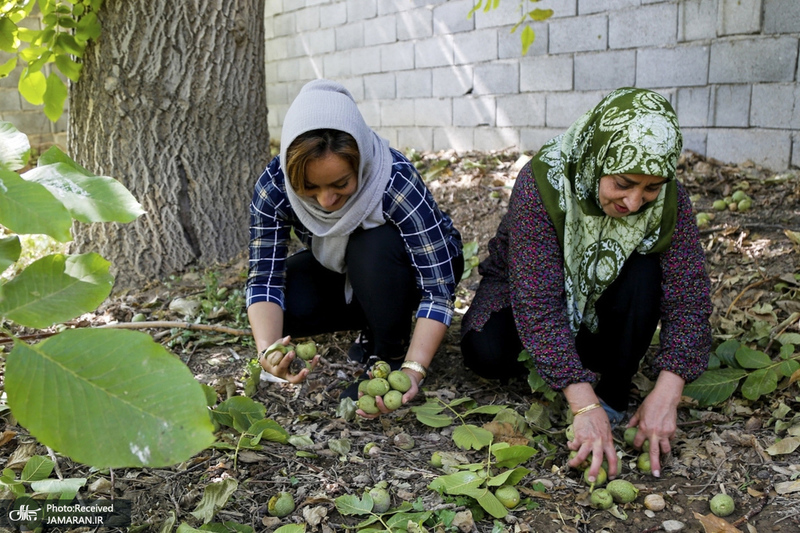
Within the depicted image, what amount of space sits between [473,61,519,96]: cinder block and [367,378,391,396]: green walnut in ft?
11.4

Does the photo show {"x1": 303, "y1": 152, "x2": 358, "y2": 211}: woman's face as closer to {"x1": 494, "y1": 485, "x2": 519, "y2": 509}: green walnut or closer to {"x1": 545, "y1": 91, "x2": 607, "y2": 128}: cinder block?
{"x1": 494, "y1": 485, "x2": 519, "y2": 509}: green walnut

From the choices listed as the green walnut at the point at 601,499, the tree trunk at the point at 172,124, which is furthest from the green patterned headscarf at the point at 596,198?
the tree trunk at the point at 172,124

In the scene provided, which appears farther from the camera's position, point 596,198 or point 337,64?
point 337,64

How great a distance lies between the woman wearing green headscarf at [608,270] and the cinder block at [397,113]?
3919mm

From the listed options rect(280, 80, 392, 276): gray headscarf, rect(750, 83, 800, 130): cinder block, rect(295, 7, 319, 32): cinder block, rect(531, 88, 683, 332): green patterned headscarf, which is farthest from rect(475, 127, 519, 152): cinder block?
rect(531, 88, 683, 332): green patterned headscarf

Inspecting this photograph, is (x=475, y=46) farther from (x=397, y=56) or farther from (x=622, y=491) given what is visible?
(x=622, y=491)

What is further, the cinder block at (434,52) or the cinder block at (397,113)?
the cinder block at (397,113)

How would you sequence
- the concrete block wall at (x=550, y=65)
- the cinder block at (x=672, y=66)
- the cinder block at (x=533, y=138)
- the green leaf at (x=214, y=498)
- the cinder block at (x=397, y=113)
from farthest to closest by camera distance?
the cinder block at (x=397, y=113) < the cinder block at (x=533, y=138) < the cinder block at (x=672, y=66) < the concrete block wall at (x=550, y=65) < the green leaf at (x=214, y=498)

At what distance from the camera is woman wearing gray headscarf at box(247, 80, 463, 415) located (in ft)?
6.49

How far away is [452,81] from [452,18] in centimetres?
49

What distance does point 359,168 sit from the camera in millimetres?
2061

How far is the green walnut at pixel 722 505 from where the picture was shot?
1.67 m

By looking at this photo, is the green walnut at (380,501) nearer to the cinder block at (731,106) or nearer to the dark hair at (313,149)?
the dark hair at (313,149)

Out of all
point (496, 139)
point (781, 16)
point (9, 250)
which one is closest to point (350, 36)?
point (496, 139)
